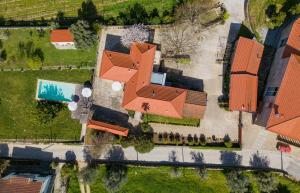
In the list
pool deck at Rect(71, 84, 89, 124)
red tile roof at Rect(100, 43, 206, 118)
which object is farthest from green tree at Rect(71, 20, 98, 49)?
pool deck at Rect(71, 84, 89, 124)

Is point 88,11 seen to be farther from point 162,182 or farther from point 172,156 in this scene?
point 162,182

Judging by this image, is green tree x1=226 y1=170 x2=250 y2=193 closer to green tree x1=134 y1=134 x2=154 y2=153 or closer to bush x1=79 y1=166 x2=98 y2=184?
green tree x1=134 y1=134 x2=154 y2=153

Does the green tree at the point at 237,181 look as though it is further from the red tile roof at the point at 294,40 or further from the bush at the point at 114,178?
the red tile roof at the point at 294,40

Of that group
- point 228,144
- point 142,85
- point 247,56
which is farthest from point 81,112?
point 247,56

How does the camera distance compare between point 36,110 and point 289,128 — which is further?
point 36,110

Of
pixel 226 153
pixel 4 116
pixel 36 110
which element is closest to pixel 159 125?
pixel 226 153

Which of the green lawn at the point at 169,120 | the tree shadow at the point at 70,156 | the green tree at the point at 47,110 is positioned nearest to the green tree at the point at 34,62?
the green tree at the point at 47,110

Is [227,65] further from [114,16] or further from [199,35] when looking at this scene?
[114,16]
